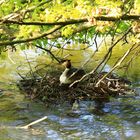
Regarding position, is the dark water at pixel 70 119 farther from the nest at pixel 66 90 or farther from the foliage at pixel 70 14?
the foliage at pixel 70 14

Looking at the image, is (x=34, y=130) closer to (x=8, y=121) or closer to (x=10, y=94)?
(x=8, y=121)

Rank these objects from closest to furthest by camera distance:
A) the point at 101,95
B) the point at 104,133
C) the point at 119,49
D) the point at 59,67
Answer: the point at 104,133
the point at 101,95
the point at 59,67
the point at 119,49

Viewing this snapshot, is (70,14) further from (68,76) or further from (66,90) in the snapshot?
(68,76)

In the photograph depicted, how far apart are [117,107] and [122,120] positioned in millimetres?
1066

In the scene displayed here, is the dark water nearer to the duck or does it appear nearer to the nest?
the nest

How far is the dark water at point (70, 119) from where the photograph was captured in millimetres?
8828

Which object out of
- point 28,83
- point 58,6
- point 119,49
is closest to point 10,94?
point 28,83

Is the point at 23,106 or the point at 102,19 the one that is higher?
the point at 102,19

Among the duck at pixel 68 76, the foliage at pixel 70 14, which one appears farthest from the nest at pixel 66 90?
the foliage at pixel 70 14

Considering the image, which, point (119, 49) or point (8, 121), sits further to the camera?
point (119, 49)

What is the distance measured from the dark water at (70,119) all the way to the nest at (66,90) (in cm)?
21

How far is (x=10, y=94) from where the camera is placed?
12.1m

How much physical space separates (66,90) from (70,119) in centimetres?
154

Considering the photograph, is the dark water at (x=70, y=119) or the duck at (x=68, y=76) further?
the duck at (x=68, y=76)
